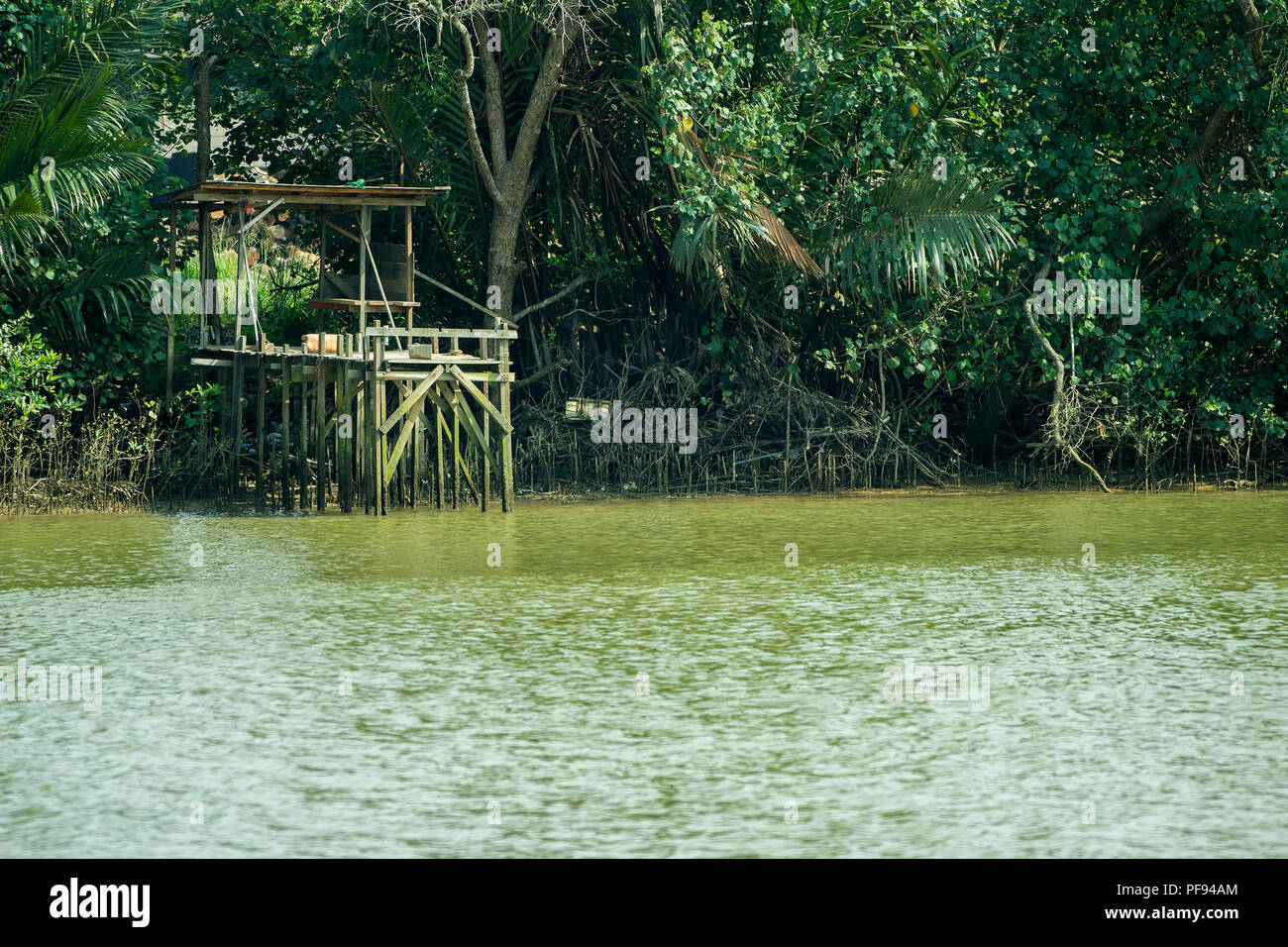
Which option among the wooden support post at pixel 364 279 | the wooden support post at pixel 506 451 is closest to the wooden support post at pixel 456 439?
the wooden support post at pixel 506 451

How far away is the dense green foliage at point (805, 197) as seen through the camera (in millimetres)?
17656

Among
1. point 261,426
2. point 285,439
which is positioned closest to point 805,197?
point 285,439

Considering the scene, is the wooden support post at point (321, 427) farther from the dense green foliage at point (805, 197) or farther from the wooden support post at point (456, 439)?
the dense green foliage at point (805, 197)

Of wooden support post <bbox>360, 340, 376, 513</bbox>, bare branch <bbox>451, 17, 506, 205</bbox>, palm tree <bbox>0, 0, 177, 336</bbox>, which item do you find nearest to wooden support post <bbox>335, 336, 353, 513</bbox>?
wooden support post <bbox>360, 340, 376, 513</bbox>

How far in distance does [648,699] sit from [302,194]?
33.6ft

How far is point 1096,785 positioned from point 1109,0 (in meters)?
15.0

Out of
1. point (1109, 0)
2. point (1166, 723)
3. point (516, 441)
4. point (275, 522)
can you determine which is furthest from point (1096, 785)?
point (1109, 0)

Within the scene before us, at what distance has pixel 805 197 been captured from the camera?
61.8ft

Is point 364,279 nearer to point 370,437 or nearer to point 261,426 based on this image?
point 370,437

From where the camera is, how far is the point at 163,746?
6828 mm

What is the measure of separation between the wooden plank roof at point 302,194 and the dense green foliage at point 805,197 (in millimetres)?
980

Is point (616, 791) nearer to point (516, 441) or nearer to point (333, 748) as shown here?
point (333, 748)

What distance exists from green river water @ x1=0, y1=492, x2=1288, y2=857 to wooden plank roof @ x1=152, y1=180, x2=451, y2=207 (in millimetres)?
4129

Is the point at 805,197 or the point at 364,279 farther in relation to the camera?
the point at 805,197
